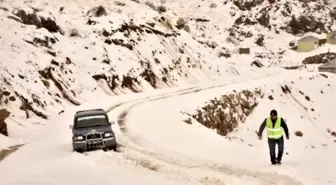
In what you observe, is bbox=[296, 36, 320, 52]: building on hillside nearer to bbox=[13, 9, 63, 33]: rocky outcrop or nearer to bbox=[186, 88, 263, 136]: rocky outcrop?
bbox=[186, 88, 263, 136]: rocky outcrop

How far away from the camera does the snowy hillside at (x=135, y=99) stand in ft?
52.3

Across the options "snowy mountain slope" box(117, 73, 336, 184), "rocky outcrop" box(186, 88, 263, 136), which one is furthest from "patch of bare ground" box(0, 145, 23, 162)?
"rocky outcrop" box(186, 88, 263, 136)

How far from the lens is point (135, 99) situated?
127 feet

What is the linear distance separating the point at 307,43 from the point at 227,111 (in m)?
66.7

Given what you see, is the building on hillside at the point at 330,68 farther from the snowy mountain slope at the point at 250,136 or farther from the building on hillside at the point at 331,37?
the building on hillside at the point at 331,37

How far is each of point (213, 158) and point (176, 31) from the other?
A: 51.6 meters

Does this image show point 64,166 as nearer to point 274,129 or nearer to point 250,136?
point 274,129

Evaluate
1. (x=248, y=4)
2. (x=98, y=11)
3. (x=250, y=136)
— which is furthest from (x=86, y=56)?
(x=248, y=4)

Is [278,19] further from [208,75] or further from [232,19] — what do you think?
[208,75]

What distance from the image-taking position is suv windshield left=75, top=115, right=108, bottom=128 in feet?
63.3

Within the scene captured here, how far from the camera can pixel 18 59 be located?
1448 inches

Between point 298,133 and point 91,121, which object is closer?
point 91,121

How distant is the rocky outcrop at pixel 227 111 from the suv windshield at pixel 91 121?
28.5 feet

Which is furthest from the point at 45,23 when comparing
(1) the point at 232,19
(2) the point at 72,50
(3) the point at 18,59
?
(1) the point at 232,19
